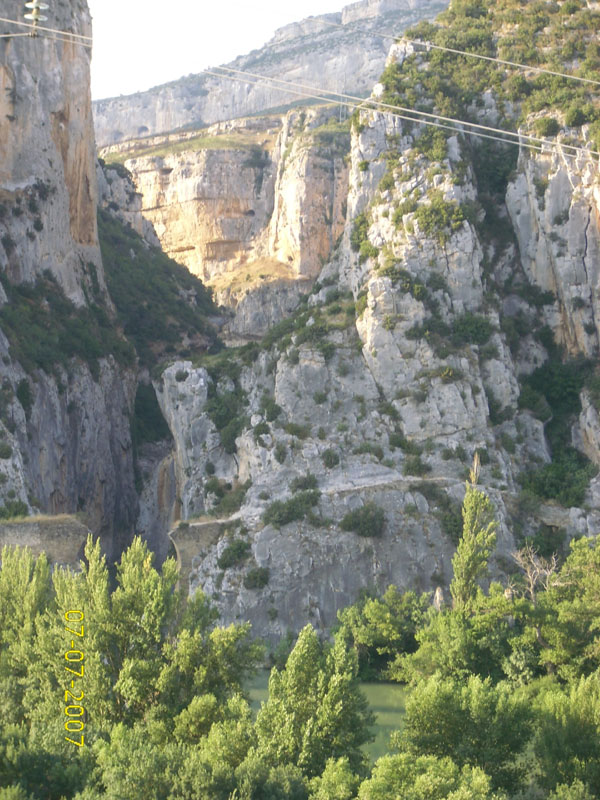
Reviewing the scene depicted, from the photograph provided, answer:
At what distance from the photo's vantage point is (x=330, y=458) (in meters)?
45.6

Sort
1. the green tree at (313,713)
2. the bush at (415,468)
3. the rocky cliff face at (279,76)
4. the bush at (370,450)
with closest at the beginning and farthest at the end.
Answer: the green tree at (313,713) < the bush at (415,468) < the bush at (370,450) < the rocky cliff face at (279,76)

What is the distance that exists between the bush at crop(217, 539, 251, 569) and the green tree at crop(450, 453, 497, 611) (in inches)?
358

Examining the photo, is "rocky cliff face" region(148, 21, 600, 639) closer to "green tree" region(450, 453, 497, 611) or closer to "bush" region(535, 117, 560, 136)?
"bush" region(535, 117, 560, 136)

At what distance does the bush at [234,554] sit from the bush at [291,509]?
1.43m

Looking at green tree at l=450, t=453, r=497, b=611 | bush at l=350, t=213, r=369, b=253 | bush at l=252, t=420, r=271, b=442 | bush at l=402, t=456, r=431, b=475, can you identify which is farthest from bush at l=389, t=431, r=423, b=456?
bush at l=350, t=213, r=369, b=253

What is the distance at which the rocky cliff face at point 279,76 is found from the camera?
129500mm

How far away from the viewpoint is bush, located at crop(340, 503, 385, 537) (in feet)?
140

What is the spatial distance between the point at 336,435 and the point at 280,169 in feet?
173

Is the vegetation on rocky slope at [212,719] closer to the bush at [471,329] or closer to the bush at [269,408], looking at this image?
the bush at [269,408]

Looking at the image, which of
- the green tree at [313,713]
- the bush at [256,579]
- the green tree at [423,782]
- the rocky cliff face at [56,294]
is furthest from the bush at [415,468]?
the green tree at [423,782]

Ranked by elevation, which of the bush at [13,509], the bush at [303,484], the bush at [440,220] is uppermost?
the bush at [440,220]

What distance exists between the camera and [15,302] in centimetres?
4856

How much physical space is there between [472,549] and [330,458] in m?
9.75

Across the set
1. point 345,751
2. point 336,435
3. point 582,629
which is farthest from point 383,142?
point 345,751
